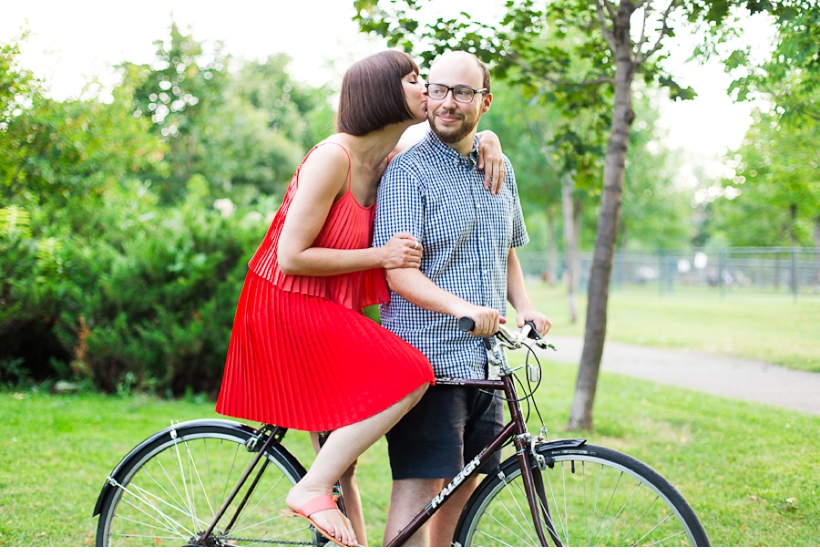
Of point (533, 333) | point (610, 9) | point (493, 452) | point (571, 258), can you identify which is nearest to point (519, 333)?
point (533, 333)

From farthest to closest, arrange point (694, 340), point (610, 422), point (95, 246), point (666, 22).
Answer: point (694, 340) → point (95, 246) → point (610, 422) → point (666, 22)

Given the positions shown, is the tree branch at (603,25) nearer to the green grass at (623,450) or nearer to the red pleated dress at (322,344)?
the green grass at (623,450)

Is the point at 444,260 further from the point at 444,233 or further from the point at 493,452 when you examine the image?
the point at 493,452

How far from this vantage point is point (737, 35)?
3910 millimetres

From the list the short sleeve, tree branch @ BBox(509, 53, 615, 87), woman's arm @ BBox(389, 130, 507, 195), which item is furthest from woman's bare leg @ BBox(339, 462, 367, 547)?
tree branch @ BBox(509, 53, 615, 87)

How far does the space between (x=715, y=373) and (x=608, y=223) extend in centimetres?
312

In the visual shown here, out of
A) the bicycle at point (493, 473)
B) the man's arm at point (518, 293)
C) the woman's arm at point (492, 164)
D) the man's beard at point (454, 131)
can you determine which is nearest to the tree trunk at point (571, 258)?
the bicycle at point (493, 473)

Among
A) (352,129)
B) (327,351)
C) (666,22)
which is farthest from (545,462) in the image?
(666,22)

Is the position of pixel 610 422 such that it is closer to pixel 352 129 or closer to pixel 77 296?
pixel 352 129

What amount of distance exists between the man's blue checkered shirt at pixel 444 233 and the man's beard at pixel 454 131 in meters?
0.06

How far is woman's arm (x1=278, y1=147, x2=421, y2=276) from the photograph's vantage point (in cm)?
224

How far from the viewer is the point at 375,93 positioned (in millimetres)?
2328

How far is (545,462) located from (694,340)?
30.1ft

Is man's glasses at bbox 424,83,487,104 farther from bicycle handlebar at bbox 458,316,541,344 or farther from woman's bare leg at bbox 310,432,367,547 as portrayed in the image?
woman's bare leg at bbox 310,432,367,547
